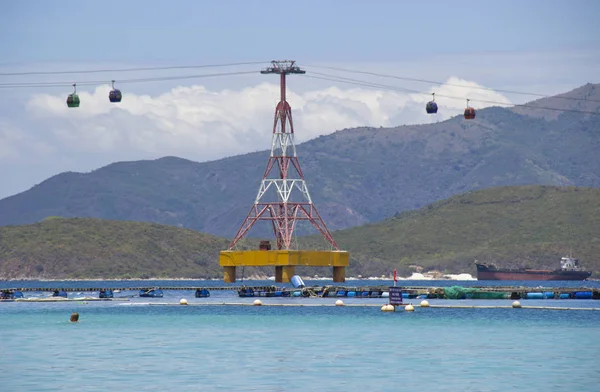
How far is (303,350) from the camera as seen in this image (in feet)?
261

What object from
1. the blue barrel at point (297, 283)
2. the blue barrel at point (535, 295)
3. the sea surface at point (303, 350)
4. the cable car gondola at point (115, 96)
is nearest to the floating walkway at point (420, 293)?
the blue barrel at point (535, 295)

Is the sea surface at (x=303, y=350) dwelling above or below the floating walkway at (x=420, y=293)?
below

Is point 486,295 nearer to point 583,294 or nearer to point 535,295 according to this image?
point 535,295

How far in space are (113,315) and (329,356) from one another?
5256 cm

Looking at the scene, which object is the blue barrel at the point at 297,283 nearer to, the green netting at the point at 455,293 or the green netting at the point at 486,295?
the green netting at the point at 455,293

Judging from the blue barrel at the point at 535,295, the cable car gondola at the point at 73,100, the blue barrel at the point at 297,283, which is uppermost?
the cable car gondola at the point at 73,100

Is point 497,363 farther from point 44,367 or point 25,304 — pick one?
point 25,304

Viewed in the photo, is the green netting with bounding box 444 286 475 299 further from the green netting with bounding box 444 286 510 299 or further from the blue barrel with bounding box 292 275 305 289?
the blue barrel with bounding box 292 275 305 289

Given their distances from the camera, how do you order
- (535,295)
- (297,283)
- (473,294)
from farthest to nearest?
(297,283) < (473,294) < (535,295)

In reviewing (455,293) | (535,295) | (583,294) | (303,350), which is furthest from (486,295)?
(303,350)

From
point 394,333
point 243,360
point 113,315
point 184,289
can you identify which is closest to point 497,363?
point 243,360

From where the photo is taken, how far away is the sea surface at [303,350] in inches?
2457

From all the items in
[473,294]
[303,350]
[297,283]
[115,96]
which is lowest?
[303,350]

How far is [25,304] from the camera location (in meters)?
154
